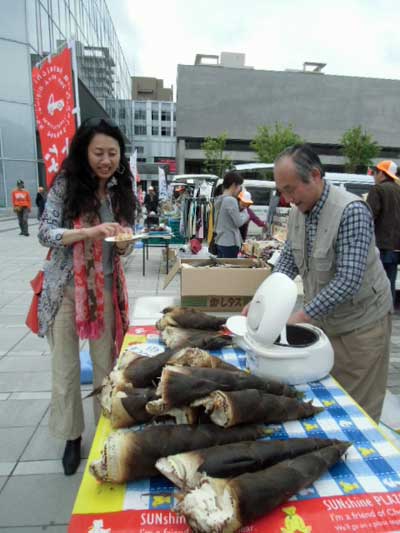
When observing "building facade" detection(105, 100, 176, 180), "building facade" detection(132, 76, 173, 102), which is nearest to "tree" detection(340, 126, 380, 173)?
"building facade" detection(105, 100, 176, 180)

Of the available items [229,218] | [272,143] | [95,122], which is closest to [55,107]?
[95,122]

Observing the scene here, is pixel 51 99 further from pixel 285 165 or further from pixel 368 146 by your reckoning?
pixel 368 146

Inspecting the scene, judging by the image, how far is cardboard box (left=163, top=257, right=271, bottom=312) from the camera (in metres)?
2.37

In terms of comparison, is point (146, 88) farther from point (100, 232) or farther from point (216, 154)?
point (100, 232)

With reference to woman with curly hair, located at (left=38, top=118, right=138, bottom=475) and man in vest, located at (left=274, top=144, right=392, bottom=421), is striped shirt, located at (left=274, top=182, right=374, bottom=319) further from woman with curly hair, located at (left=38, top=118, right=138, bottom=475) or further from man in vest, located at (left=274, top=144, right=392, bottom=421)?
woman with curly hair, located at (left=38, top=118, right=138, bottom=475)

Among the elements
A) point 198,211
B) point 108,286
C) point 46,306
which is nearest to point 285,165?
point 108,286

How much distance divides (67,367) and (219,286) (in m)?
1.05

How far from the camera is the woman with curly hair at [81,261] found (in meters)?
1.74

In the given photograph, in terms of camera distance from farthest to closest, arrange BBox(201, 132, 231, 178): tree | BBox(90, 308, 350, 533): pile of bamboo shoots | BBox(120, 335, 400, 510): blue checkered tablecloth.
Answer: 1. BBox(201, 132, 231, 178): tree
2. BBox(120, 335, 400, 510): blue checkered tablecloth
3. BBox(90, 308, 350, 533): pile of bamboo shoots

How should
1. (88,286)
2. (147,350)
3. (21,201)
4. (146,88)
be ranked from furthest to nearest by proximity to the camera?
(146,88) → (21,201) → (88,286) → (147,350)

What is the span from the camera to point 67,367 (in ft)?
6.15

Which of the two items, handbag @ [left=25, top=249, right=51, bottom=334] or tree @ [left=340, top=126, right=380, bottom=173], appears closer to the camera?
handbag @ [left=25, top=249, right=51, bottom=334]

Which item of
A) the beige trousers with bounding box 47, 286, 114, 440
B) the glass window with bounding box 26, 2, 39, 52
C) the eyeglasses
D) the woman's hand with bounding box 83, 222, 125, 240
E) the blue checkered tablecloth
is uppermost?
the glass window with bounding box 26, 2, 39, 52

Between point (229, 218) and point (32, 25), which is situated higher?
point (32, 25)
